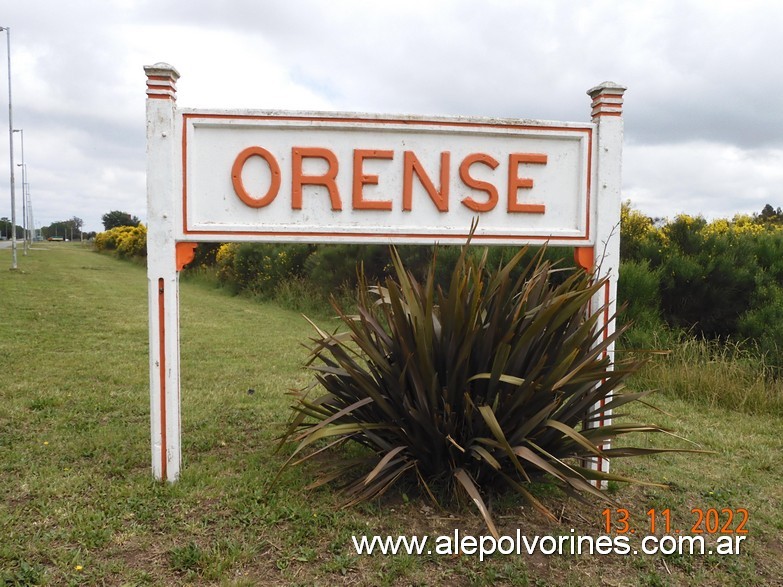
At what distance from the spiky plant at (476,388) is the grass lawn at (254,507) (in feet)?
0.75

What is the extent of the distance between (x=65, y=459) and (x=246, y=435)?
3.93ft

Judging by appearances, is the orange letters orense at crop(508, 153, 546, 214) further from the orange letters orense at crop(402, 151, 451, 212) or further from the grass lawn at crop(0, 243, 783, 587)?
the grass lawn at crop(0, 243, 783, 587)

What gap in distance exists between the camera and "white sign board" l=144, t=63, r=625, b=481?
149 inches

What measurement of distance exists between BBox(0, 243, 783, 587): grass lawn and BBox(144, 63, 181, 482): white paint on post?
0.28 meters

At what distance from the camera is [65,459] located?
4234mm

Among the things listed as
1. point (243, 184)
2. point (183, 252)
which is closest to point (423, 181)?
point (243, 184)

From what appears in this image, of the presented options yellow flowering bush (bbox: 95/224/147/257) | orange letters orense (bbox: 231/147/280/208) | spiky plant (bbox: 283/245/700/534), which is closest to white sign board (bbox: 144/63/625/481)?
orange letters orense (bbox: 231/147/280/208)

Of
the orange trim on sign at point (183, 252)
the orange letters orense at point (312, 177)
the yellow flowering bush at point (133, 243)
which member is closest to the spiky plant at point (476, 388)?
the orange letters orense at point (312, 177)

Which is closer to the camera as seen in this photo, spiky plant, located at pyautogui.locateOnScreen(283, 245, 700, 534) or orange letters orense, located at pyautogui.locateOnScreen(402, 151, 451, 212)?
spiky plant, located at pyautogui.locateOnScreen(283, 245, 700, 534)

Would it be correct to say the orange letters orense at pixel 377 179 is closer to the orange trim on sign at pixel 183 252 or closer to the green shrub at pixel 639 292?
the orange trim on sign at pixel 183 252

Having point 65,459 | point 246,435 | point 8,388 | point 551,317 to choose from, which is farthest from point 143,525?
point 8,388

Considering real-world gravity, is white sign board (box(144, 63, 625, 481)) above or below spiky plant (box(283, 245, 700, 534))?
above

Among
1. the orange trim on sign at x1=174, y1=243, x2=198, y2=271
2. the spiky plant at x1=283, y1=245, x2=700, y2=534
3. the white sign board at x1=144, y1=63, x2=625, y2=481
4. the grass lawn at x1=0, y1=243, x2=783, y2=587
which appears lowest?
the grass lawn at x1=0, y1=243, x2=783, y2=587

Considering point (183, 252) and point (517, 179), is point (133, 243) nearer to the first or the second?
point (183, 252)
